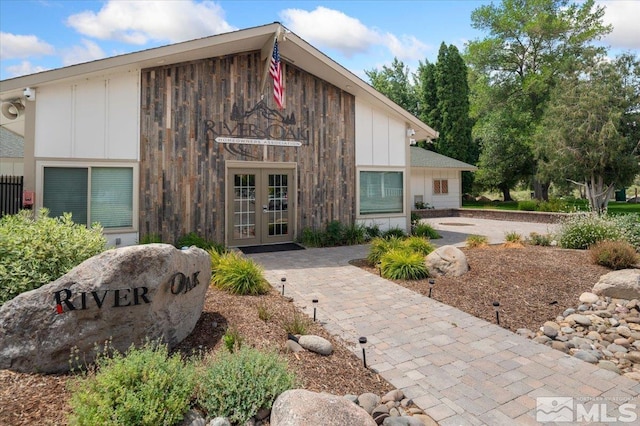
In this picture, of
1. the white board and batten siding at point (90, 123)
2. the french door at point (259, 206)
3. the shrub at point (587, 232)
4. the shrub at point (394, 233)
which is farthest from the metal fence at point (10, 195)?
the shrub at point (587, 232)

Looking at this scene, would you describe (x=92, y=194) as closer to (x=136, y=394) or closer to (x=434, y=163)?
(x=136, y=394)

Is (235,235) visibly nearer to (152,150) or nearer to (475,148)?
(152,150)

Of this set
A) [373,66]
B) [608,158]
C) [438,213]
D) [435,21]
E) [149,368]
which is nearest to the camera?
[149,368]

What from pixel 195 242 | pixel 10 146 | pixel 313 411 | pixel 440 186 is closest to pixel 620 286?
pixel 313 411

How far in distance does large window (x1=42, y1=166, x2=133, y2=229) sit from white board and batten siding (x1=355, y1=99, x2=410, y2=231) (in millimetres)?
6954

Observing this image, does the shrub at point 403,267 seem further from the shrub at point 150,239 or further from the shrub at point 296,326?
the shrub at point 150,239

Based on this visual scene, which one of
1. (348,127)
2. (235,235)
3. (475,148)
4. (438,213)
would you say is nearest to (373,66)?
(475,148)

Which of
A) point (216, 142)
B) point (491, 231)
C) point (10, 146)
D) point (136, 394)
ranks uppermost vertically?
point (10, 146)

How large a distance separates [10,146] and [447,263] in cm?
1800

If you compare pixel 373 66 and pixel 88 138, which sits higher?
pixel 373 66

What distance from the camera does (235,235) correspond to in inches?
431

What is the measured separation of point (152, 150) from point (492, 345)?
28.4 feet

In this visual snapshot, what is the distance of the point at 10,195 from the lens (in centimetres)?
840

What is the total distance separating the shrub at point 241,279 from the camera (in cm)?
636
